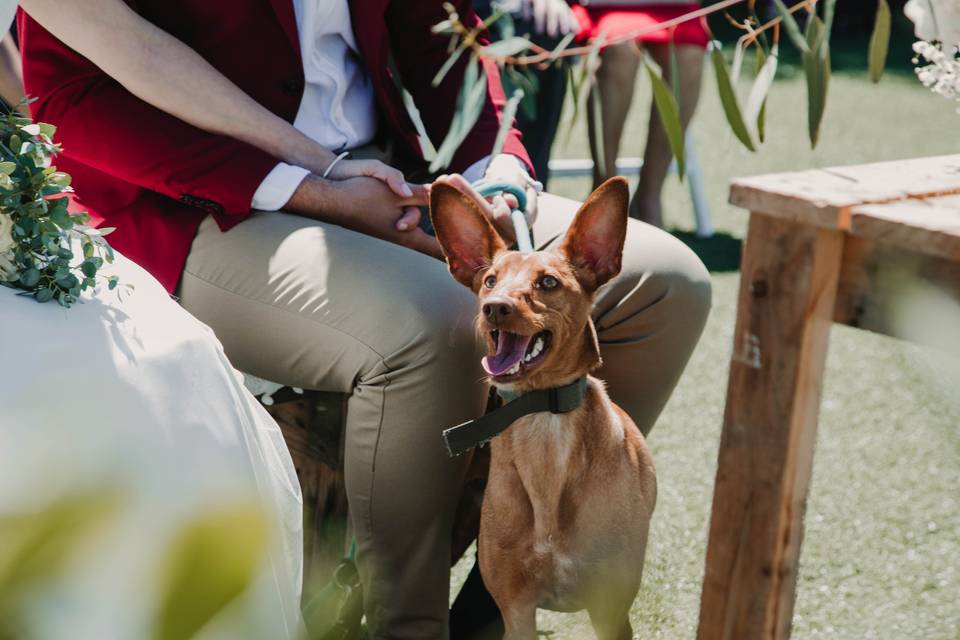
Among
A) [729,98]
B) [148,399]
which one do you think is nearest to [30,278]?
[148,399]

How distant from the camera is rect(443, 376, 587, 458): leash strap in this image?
59.2 inches

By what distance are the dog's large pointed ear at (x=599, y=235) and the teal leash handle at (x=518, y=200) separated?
140mm

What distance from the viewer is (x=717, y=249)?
4359 mm

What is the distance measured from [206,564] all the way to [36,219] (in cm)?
101

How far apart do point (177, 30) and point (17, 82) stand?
0.57 metres

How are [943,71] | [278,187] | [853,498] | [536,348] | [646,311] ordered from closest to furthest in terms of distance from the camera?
[943,71], [536,348], [278,187], [646,311], [853,498]

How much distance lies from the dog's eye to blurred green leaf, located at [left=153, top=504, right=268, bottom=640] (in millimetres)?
1312

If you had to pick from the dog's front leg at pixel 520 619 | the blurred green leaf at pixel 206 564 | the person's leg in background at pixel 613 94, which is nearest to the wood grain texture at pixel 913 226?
the blurred green leaf at pixel 206 564

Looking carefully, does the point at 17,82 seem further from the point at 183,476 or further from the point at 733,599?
the point at 733,599

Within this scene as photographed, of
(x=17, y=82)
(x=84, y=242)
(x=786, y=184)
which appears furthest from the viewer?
(x=17, y=82)

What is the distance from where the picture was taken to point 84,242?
1237 millimetres

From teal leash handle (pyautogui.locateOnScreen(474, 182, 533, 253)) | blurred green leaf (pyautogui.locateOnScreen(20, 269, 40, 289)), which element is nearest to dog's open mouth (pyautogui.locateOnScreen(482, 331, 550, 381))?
teal leash handle (pyautogui.locateOnScreen(474, 182, 533, 253))

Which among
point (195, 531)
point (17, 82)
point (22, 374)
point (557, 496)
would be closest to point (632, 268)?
point (557, 496)

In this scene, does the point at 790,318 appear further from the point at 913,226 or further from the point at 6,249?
the point at 6,249
